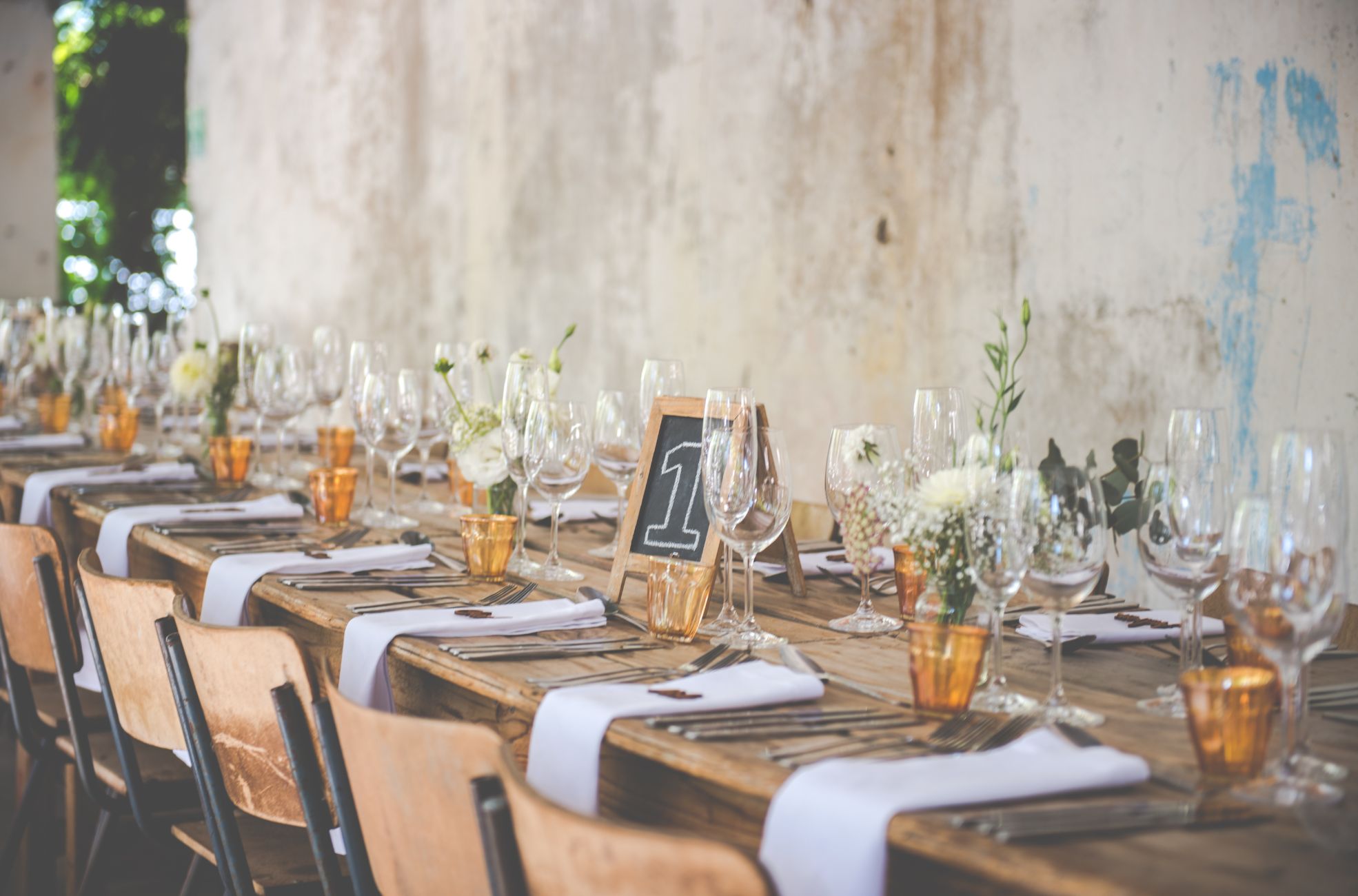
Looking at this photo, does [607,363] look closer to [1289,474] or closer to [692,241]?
[692,241]

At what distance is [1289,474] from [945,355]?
9.64 ft

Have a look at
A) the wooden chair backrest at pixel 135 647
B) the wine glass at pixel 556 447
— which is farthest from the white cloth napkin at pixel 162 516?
the wine glass at pixel 556 447

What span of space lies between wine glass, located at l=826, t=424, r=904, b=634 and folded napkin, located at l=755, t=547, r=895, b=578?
10.7 inches

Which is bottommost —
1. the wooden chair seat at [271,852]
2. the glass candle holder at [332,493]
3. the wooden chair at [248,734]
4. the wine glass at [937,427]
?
the wooden chair seat at [271,852]

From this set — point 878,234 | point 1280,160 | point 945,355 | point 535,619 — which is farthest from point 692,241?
point 535,619

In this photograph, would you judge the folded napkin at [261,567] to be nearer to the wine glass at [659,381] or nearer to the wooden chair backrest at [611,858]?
the wine glass at [659,381]

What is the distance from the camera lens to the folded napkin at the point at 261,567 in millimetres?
2129

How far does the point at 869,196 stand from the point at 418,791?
136 inches

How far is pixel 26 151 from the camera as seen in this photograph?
9.16m

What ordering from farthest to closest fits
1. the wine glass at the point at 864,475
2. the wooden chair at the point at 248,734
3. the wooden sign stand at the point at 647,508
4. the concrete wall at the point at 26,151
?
the concrete wall at the point at 26,151, the wooden sign stand at the point at 647,508, the wine glass at the point at 864,475, the wooden chair at the point at 248,734

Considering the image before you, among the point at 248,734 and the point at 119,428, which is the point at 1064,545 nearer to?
the point at 248,734

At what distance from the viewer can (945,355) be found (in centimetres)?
415

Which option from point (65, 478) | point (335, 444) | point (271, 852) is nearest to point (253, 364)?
point (335, 444)

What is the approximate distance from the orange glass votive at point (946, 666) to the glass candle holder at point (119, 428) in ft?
10.3
